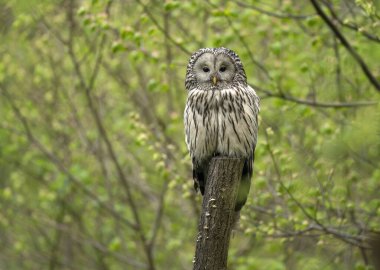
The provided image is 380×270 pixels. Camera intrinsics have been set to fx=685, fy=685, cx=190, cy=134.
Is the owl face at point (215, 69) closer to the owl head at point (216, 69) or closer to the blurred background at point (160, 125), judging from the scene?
the owl head at point (216, 69)

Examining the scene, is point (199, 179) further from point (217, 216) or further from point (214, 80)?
point (217, 216)

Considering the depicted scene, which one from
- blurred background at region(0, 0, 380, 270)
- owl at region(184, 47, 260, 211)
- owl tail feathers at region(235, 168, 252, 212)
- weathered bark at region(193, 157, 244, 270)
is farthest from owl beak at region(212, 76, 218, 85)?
weathered bark at region(193, 157, 244, 270)

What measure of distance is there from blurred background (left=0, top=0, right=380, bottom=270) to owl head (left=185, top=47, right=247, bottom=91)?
53cm

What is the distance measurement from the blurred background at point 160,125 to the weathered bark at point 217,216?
138 centimetres

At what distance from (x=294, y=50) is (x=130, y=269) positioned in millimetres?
5369

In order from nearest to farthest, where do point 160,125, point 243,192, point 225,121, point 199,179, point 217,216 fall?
point 217,216
point 243,192
point 225,121
point 199,179
point 160,125

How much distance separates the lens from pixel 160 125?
8.54 metres

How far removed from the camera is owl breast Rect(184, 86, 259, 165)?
5129 mm

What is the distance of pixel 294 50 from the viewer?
8.35m

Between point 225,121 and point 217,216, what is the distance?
1604 millimetres

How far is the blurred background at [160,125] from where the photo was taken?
6.01 meters

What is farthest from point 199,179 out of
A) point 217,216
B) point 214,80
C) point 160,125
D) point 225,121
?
point 160,125

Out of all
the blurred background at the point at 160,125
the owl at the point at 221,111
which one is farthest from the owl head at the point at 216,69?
the blurred background at the point at 160,125

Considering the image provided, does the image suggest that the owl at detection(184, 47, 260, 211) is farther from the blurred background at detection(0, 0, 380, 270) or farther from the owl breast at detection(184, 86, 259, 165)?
the blurred background at detection(0, 0, 380, 270)
